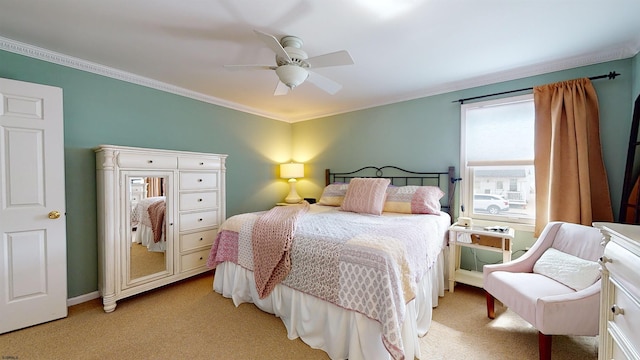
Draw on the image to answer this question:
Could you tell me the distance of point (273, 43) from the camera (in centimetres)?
172

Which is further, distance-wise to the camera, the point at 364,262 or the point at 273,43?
the point at 273,43

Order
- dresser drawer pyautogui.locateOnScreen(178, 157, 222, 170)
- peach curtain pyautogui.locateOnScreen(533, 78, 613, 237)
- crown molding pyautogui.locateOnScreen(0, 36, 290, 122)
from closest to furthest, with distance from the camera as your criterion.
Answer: crown molding pyautogui.locateOnScreen(0, 36, 290, 122) → peach curtain pyautogui.locateOnScreen(533, 78, 613, 237) → dresser drawer pyautogui.locateOnScreen(178, 157, 222, 170)

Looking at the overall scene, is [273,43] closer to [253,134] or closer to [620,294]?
[620,294]

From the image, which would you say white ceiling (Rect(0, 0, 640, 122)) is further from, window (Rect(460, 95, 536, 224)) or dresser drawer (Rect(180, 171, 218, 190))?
dresser drawer (Rect(180, 171, 218, 190))

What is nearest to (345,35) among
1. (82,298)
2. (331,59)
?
(331,59)

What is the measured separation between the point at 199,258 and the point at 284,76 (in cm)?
237

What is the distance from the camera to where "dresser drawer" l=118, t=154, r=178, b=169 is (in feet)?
7.87

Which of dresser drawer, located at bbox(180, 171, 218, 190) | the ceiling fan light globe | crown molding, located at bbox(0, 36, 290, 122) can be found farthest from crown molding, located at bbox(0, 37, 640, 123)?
the ceiling fan light globe

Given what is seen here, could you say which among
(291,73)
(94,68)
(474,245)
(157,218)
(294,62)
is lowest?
(474,245)

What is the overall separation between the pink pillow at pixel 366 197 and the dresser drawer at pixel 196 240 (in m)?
1.72

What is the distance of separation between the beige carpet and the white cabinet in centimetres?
83

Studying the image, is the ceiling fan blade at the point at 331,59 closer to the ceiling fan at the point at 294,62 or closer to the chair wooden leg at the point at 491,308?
the ceiling fan at the point at 294,62

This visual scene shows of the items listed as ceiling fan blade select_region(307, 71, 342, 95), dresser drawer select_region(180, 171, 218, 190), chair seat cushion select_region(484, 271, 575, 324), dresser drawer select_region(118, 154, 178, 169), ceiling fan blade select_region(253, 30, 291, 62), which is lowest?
chair seat cushion select_region(484, 271, 575, 324)

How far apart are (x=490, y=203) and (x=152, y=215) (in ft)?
12.6
